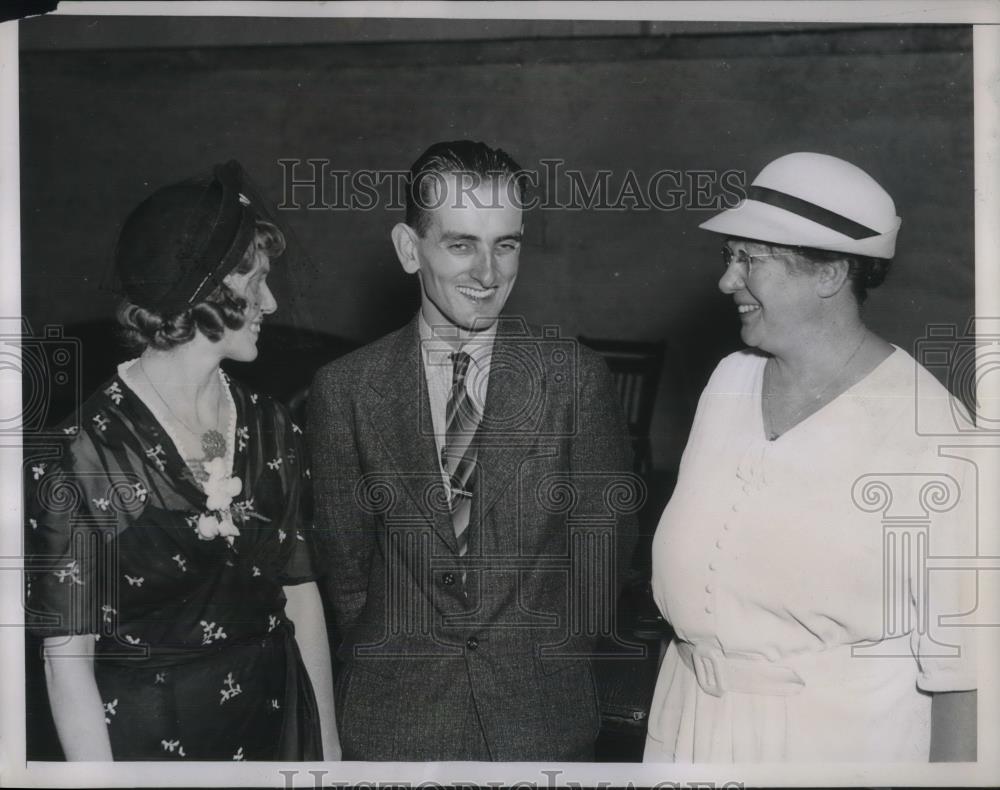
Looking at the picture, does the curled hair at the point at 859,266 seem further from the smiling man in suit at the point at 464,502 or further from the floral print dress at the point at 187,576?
the floral print dress at the point at 187,576

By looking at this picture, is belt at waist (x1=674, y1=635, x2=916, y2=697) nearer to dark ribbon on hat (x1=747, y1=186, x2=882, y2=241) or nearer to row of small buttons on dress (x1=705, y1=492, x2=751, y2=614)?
row of small buttons on dress (x1=705, y1=492, x2=751, y2=614)

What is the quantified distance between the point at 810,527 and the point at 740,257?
0.55 m

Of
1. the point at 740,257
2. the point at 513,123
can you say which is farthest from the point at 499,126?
the point at 740,257

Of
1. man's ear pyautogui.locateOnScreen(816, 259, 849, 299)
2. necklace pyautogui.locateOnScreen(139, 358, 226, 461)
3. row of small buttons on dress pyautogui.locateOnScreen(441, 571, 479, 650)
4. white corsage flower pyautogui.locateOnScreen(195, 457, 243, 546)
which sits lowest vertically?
row of small buttons on dress pyautogui.locateOnScreen(441, 571, 479, 650)

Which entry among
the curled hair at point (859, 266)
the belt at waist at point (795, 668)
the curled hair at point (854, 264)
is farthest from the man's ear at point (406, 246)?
the belt at waist at point (795, 668)

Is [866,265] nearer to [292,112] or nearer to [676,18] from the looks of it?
[676,18]

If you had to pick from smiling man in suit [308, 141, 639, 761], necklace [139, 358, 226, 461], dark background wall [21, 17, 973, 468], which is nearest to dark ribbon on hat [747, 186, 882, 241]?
dark background wall [21, 17, 973, 468]

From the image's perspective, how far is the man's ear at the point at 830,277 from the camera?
81.2 inches

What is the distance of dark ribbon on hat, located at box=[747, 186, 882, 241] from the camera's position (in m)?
2.06

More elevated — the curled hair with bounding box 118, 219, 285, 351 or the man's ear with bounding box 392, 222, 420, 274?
the man's ear with bounding box 392, 222, 420, 274

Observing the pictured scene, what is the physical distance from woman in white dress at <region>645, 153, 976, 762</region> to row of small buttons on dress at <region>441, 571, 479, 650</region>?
373mm

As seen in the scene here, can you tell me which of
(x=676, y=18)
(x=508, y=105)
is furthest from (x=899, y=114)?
(x=508, y=105)

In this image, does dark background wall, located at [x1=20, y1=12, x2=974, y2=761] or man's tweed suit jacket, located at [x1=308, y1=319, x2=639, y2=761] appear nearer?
man's tweed suit jacket, located at [x1=308, y1=319, x2=639, y2=761]

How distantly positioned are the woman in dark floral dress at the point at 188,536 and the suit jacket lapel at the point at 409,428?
194 mm
